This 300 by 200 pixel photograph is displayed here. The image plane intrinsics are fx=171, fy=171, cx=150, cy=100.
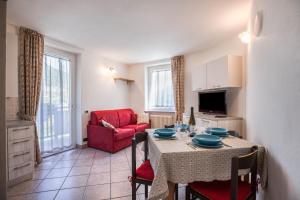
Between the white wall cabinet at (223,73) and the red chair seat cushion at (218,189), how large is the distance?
84.0 inches

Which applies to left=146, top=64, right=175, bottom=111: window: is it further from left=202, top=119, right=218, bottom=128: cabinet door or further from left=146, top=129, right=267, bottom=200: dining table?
left=146, top=129, right=267, bottom=200: dining table

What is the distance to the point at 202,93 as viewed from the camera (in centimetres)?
416

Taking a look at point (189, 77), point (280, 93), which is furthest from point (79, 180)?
point (189, 77)

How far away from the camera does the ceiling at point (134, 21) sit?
2.26 meters

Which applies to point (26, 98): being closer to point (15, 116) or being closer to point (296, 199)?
point (15, 116)

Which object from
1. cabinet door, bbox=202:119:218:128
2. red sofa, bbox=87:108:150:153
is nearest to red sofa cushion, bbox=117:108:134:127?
red sofa, bbox=87:108:150:153

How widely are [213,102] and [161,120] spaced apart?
181 centimetres

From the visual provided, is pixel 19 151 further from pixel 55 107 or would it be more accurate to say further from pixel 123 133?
pixel 123 133

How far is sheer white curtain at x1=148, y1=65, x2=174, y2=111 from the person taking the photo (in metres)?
5.34

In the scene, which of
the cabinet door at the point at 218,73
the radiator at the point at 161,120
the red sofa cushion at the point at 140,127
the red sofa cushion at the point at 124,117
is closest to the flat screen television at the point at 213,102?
the cabinet door at the point at 218,73

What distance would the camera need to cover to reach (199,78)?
13.3ft

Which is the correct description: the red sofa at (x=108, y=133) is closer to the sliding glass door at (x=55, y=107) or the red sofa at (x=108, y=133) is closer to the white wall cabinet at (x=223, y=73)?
the sliding glass door at (x=55, y=107)

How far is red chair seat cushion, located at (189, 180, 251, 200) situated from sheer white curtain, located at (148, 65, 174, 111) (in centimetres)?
385

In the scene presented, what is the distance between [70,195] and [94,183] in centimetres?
37
